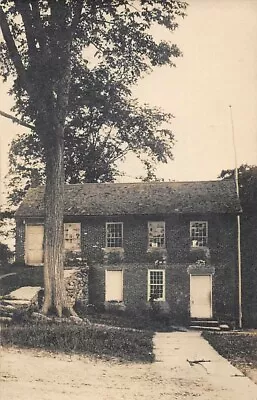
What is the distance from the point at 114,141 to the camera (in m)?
3.53

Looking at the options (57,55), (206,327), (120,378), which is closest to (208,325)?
(206,327)

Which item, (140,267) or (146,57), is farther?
(140,267)

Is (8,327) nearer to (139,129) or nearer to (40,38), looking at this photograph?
(139,129)

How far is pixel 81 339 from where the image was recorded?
11.1 ft

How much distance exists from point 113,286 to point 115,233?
910 mm

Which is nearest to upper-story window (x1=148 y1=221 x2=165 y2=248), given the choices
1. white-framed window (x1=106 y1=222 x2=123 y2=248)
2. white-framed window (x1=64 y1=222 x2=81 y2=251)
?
white-framed window (x1=106 y1=222 x2=123 y2=248)

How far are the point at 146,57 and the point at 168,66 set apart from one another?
21 cm

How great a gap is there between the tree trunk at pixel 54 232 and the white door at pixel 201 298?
91 cm

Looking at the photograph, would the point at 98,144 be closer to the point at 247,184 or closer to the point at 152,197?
the point at 152,197

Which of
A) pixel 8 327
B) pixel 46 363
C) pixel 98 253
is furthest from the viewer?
pixel 98 253

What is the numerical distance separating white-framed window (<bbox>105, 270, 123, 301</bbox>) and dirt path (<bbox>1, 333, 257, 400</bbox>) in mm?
517

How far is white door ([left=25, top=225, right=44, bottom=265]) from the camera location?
11.7 feet

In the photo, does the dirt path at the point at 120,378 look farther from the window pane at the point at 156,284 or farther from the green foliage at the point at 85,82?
the green foliage at the point at 85,82

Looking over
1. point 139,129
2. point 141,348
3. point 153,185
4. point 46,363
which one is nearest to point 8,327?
point 46,363
